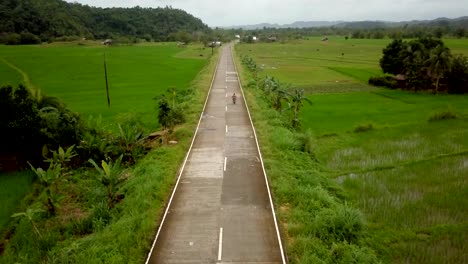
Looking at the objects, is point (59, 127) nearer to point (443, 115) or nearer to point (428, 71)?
point (443, 115)

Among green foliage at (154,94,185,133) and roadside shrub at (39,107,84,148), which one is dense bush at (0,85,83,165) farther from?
green foliage at (154,94,185,133)

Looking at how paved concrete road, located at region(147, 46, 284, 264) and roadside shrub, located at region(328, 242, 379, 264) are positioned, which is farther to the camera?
paved concrete road, located at region(147, 46, 284, 264)

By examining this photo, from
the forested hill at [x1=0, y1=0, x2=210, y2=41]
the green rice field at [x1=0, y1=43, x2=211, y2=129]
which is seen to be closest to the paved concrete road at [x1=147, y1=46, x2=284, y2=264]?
the green rice field at [x1=0, y1=43, x2=211, y2=129]

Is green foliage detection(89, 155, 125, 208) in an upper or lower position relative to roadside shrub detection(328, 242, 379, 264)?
upper

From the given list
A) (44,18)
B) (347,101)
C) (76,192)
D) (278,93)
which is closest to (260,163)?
(76,192)

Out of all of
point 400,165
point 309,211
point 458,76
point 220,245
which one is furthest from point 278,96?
point 458,76

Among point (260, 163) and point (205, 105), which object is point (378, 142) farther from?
point (205, 105)

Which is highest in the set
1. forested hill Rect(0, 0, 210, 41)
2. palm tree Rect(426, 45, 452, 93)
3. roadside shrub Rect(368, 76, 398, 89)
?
forested hill Rect(0, 0, 210, 41)

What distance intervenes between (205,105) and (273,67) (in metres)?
41.8

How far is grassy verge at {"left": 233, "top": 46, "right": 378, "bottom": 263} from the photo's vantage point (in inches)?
560

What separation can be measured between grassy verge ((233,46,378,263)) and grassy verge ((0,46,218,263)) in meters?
5.42

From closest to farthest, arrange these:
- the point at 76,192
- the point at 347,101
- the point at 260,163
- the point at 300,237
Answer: the point at 300,237 → the point at 76,192 → the point at 260,163 → the point at 347,101

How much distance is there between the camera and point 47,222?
1833cm

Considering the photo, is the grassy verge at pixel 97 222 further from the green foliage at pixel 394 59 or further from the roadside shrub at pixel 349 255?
the green foliage at pixel 394 59
